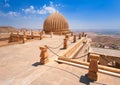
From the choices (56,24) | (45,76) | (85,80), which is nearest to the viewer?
(85,80)

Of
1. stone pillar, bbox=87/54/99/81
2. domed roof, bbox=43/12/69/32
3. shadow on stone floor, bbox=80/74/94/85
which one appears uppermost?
domed roof, bbox=43/12/69/32

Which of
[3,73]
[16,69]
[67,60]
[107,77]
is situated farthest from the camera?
[67,60]

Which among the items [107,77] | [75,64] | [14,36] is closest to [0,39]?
[14,36]

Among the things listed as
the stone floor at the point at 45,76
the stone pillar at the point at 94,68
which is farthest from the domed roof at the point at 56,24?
the stone pillar at the point at 94,68

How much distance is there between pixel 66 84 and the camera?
3494 millimetres

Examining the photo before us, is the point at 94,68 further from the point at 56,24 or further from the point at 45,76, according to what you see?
the point at 56,24

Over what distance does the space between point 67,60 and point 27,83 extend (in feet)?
8.39

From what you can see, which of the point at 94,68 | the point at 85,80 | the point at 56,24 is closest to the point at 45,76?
the point at 85,80

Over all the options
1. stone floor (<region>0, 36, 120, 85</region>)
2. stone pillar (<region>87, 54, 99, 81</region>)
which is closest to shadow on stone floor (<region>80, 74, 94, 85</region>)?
stone floor (<region>0, 36, 120, 85</region>)

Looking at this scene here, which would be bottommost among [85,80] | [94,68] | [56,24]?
[85,80]

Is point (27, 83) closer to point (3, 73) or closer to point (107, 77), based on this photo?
point (3, 73)

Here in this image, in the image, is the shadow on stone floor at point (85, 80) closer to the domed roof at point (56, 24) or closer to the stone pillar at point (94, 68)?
the stone pillar at point (94, 68)

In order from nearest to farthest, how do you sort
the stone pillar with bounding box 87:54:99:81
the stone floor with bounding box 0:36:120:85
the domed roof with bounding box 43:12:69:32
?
the stone floor with bounding box 0:36:120:85 → the stone pillar with bounding box 87:54:99:81 → the domed roof with bounding box 43:12:69:32

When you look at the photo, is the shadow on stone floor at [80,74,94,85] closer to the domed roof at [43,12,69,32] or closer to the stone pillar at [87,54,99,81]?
the stone pillar at [87,54,99,81]
